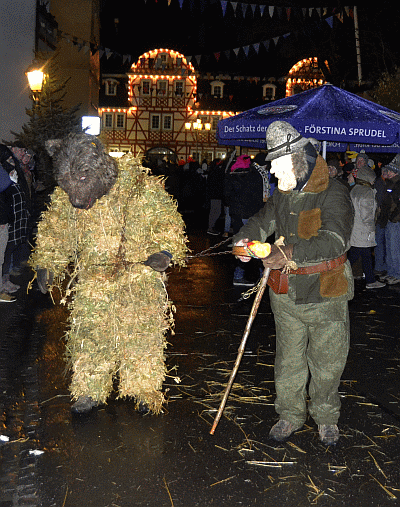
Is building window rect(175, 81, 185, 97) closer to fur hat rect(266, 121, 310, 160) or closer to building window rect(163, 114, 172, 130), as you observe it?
building window rect(163, 114, 172, 130)

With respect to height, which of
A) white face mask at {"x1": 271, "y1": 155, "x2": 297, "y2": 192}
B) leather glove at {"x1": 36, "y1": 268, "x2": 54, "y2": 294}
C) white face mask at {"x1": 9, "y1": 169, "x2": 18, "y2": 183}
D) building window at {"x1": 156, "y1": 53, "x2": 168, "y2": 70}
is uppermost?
building window at {"x1": 156, "y1": 53, "x2": 168, "y2": 70}

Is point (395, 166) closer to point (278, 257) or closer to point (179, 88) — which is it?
point (278, 257)

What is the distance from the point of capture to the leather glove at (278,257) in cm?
431

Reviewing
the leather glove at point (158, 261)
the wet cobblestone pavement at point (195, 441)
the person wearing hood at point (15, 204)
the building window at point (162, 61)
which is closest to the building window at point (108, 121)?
the building window at point (162, 61)

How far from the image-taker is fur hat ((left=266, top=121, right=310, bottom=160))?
442 centimetres

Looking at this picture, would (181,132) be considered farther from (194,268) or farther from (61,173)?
(61,173)

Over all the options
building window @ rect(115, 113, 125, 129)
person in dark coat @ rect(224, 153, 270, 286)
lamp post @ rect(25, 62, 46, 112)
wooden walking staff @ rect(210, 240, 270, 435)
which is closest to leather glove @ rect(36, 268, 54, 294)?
wooden walking staff @ rect(210, 240, 270, 435)

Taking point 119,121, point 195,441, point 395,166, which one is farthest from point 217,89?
point 195,441

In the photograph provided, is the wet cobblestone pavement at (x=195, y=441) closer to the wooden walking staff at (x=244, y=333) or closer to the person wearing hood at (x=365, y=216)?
the wooden walking staff at (x=244, y=333)

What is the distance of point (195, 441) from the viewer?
15.4 ft

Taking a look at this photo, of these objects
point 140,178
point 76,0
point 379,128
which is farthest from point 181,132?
point 140,178

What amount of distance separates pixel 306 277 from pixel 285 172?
73 centimetres

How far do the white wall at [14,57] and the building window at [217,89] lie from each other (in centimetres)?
3588

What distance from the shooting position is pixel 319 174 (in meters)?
4.49
